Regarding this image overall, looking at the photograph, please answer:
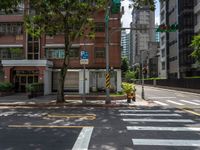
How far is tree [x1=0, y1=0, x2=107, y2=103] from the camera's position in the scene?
83.1 feet

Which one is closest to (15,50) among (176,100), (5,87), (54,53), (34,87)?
(54,53)

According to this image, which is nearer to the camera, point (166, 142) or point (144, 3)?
point (166, 142)

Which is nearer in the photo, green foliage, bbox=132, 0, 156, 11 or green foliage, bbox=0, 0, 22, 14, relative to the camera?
green foliage, bbox=0, 0, 22, 14

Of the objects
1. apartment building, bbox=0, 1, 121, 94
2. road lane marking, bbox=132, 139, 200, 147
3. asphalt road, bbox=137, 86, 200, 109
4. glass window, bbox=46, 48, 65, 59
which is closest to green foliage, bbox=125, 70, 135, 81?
asphalt road, bbox=137, 86, 200, 109

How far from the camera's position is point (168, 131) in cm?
1238

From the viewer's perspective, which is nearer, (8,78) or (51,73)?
(8,78)

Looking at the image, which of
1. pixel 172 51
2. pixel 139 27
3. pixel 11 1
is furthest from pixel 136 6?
pixel 172 51

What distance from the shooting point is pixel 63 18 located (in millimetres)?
26031

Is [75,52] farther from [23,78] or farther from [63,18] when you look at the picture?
[63,18]

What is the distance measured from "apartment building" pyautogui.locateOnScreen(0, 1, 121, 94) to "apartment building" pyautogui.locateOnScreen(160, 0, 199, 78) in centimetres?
2378

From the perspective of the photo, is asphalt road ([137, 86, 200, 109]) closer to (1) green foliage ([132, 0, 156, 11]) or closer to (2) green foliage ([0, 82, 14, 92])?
(1) green foliage ([132, 0, 156, 11])

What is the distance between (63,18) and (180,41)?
50460mm

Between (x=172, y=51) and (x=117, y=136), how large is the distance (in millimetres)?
72743

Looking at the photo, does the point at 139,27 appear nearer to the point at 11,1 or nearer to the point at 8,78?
the point at 11,1
